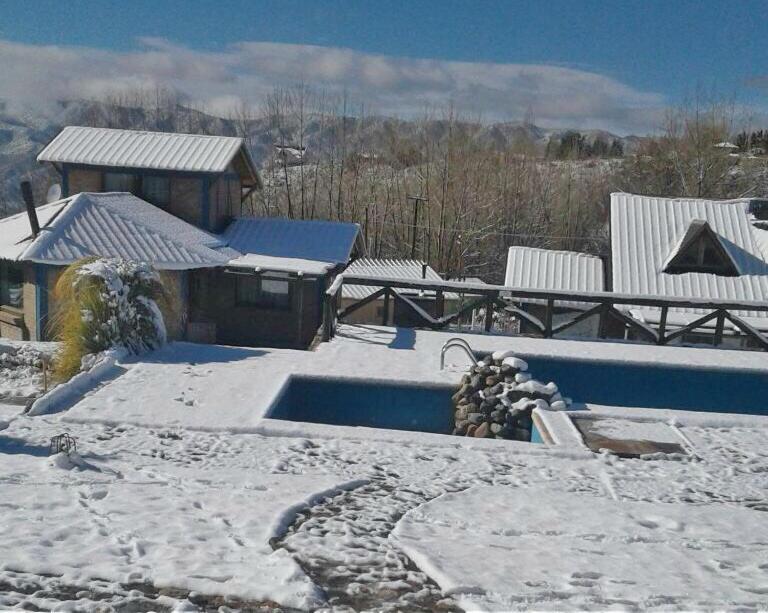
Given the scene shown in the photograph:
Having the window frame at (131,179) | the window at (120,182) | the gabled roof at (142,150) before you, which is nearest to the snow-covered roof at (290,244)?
the gabled roof at (142,150)

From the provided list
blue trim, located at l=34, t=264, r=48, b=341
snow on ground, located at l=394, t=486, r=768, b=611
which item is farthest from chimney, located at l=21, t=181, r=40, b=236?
snow on ground, located at l=394, t=486, r=768, b=611

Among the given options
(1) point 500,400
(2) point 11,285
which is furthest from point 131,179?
(1) point 500,400

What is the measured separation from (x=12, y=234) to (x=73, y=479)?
12.4m

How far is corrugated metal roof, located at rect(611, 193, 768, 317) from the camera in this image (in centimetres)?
1823

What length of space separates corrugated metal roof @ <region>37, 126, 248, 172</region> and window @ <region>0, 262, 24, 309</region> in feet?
11.7

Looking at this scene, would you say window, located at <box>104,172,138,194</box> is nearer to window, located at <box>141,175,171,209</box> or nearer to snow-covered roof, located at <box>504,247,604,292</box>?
window, located at <box>141,175,171,209</box>

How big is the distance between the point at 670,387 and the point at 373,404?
4398 millimetres

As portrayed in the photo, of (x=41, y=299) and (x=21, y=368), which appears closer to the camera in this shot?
(x=21, y=368)

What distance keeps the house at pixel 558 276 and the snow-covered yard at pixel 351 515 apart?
10.7 metres

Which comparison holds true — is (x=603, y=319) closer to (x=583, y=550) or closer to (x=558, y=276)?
(x=558, y=276)

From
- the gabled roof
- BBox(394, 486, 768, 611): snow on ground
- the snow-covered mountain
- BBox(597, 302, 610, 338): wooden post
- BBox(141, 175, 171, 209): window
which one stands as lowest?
BBox(394, 486, 768, 611): snow on ground

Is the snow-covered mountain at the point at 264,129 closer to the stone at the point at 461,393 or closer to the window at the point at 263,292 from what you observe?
the window at the point at 263,292

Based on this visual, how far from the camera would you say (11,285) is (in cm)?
1653

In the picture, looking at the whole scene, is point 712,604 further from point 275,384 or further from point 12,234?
point 12,234
